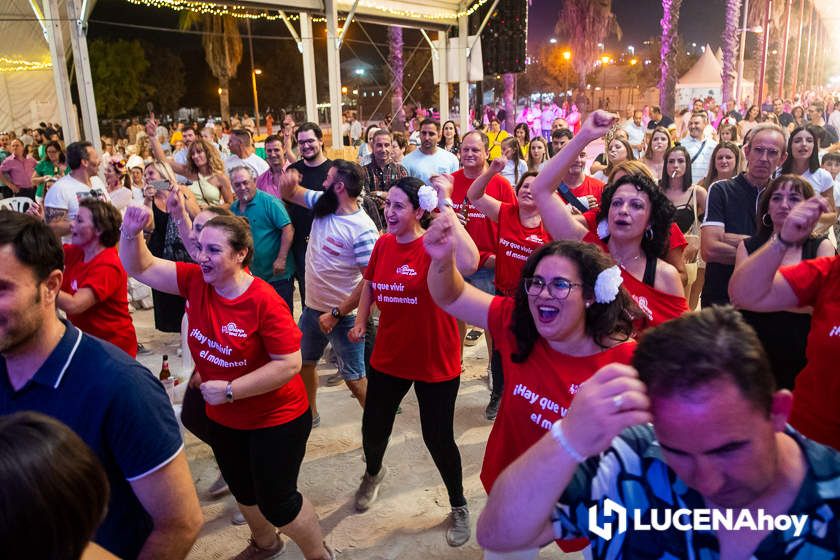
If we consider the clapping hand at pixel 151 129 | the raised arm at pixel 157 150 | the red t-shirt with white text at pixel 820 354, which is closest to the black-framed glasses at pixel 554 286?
the red t-shirt with white text at pixel 820 354

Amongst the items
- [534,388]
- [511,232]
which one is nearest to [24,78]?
[511,232]

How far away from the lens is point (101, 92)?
23531mm

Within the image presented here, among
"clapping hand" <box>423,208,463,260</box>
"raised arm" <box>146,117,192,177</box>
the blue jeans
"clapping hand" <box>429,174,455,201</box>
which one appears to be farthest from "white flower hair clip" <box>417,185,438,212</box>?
"raised arm" <box>146,117,192,177</box>

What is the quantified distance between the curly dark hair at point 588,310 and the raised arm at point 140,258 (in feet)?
5.69

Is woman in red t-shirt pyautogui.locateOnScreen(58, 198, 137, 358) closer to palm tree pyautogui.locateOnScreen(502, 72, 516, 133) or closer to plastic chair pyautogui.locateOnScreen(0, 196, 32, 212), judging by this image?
plastic chair pyautogui.locateOnScreen(0, 196, 32, 212)

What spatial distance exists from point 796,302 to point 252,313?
2174mm

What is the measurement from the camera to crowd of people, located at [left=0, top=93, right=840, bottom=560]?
3.79ft

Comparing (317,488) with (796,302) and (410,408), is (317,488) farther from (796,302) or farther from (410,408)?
(796,302)

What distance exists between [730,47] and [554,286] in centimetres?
2758

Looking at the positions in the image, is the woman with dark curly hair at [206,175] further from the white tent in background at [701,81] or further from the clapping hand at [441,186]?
the white tent in background at [701,81]

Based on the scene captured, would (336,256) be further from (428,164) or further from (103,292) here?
(428,164)

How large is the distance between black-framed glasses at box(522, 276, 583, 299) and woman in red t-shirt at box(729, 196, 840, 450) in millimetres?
800

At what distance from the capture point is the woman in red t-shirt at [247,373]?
8.38 feet

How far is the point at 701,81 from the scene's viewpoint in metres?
26.8
